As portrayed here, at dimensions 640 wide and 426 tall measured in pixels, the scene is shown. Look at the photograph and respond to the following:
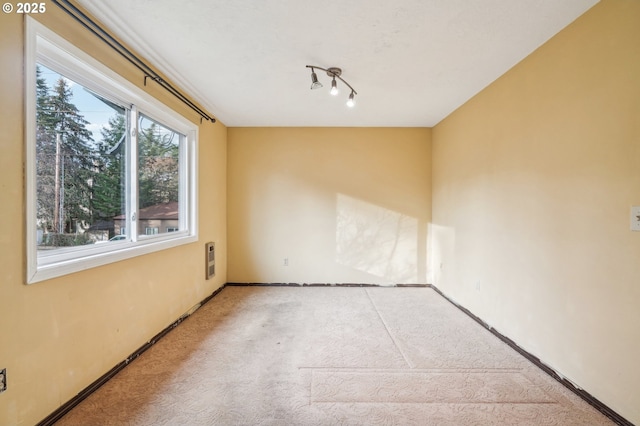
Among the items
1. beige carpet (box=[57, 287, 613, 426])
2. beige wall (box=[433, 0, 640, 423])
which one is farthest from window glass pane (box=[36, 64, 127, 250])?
beige wall (box=[433, 0, 640, 423])

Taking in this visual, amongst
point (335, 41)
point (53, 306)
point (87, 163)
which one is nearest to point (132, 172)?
point (87, 163)

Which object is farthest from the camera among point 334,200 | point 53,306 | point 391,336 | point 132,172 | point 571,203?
point 334,200

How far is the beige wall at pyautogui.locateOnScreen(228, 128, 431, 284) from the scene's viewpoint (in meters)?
4.14

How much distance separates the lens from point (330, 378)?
73.7 inches

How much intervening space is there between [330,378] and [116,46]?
2854 millimetres

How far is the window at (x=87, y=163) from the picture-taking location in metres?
1.45

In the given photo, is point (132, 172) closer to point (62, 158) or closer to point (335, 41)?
point (62, 158)

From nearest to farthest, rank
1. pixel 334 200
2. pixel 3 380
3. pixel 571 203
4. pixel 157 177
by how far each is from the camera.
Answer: pixel 3 380, pixel 571 203, pixel 157 177, pixel 334 200

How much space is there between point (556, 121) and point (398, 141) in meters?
2.33

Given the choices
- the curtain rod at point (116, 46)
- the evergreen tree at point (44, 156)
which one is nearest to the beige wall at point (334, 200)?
the curtain rod at point (116, 46)

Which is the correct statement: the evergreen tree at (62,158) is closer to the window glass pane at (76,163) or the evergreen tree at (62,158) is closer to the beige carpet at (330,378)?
the window glass pane at (76,163)

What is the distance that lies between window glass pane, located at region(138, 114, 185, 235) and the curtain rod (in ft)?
1.15

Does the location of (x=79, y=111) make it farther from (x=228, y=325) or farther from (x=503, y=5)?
(x=503, y=5)

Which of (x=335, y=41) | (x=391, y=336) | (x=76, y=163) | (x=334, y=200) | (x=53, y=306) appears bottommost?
(x=391, y=336)
